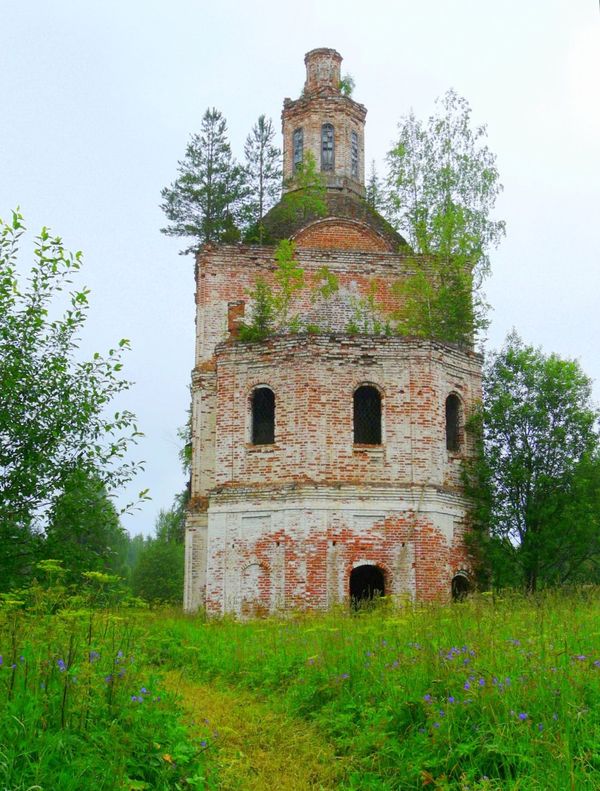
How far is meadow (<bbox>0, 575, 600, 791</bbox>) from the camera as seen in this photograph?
5.15m

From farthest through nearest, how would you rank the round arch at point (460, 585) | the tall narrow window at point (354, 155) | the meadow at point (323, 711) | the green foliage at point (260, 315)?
the tall narrow window at point (354, 155), the green foliage at point (260, 315), the round arch at point (460, 585), the meadow at point (323, 711)

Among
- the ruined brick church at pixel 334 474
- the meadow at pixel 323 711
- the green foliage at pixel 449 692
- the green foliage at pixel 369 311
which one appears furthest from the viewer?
the green foliage at pixel 369 311

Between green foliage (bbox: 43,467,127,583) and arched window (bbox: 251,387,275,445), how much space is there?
8052 millimetres

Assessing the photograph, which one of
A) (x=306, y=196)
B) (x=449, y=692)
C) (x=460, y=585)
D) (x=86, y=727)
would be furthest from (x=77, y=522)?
(x=306, y=196)

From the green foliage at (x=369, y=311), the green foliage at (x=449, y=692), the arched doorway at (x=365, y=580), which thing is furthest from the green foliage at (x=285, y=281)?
the green foliage at (x=449, y=692)

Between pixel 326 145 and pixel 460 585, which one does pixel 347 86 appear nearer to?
pixel 326 145

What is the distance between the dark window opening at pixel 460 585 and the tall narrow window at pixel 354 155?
1284 centimetres

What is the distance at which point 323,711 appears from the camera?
24.8 feet

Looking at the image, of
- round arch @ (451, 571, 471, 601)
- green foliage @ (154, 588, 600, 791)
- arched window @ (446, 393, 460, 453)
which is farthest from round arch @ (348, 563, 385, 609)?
green foliage @ (154, 588, 600, 791)

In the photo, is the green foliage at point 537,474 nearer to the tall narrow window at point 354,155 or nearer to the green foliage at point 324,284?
the green foliage at point 324,284

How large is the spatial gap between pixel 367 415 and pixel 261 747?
11458mm

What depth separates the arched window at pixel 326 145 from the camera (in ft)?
83.0

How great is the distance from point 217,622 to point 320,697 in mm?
7275

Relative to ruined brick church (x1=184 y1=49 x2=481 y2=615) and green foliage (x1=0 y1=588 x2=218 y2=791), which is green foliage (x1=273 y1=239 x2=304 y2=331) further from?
green foliage (x1=0 y1=588 x2=218 y2=791)
